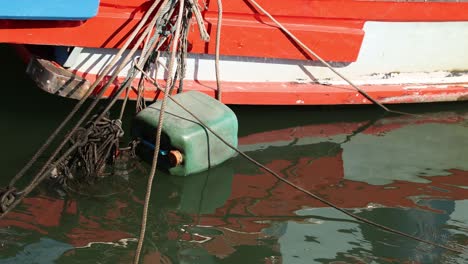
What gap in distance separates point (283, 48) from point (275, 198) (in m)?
1.25

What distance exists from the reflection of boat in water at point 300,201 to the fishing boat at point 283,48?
1.09 ft

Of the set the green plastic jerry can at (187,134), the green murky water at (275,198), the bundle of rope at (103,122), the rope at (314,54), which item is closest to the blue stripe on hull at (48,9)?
the bundle of rope at (103,122)

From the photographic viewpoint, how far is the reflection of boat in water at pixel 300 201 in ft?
13.7

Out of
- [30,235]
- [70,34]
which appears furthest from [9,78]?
[30,235]

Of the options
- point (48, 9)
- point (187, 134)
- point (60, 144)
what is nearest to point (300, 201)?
point (187, 134)

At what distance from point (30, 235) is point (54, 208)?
A: 0.32 m

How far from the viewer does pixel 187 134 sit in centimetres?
462

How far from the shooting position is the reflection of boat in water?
419 centimetres

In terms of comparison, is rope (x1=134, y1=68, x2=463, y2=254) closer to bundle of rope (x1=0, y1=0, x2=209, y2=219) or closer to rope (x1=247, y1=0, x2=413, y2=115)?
Answer: bundle of rope (x1=0, y1=0, x2=209, y2=219)

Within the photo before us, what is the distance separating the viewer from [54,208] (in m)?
4.37

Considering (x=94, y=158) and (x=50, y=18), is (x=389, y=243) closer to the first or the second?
(x=94, y=158)

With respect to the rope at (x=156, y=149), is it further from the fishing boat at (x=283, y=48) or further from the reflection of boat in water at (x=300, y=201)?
the fishing boat at (x=283, y=48)

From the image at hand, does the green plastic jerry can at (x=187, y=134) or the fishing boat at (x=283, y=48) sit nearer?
the green plastic jerry can at (x=187, y=134)

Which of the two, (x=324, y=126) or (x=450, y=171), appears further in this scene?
(x=324, y=126)
